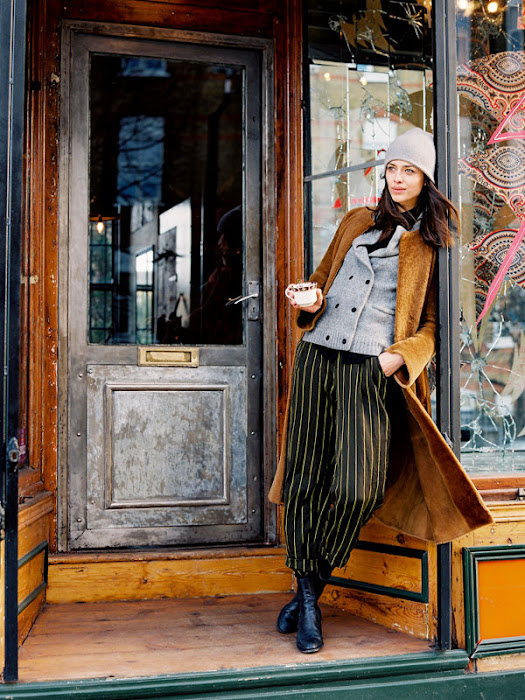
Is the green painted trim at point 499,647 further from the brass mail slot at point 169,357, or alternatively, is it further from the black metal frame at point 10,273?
the brass mail slot at point 169,357

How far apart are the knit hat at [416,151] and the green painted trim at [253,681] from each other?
72.1 inches

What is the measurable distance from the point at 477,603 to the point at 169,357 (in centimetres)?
180

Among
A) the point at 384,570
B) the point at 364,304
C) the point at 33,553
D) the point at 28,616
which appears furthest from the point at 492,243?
the point at 28,616

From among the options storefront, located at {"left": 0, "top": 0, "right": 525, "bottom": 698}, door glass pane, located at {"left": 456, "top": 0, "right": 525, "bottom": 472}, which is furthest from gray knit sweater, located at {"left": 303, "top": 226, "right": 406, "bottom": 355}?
door glass pane, located at {"left": 456, "top": 0, "right": 525, "bottom": 472}

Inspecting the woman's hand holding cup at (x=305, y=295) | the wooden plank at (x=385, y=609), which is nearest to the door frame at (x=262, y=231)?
the wooden plank at (x=385, y=609)

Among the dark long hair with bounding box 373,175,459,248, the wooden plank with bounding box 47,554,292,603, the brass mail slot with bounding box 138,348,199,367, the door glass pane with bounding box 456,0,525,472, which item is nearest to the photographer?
the dark long hair with bounding box 373,175,459,248

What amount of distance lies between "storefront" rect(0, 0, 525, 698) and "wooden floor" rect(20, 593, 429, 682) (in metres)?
0.02

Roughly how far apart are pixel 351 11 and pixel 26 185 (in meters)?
1.77

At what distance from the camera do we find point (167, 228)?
4.02m

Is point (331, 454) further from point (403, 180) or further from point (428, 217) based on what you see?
point (403, 180)

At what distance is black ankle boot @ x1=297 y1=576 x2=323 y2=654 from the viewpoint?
2.73 m

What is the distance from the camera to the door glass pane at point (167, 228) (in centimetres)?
374

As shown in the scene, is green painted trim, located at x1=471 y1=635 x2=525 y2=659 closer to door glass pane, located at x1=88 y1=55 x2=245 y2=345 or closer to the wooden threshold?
the wooden threshold

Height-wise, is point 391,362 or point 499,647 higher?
point 391,362
